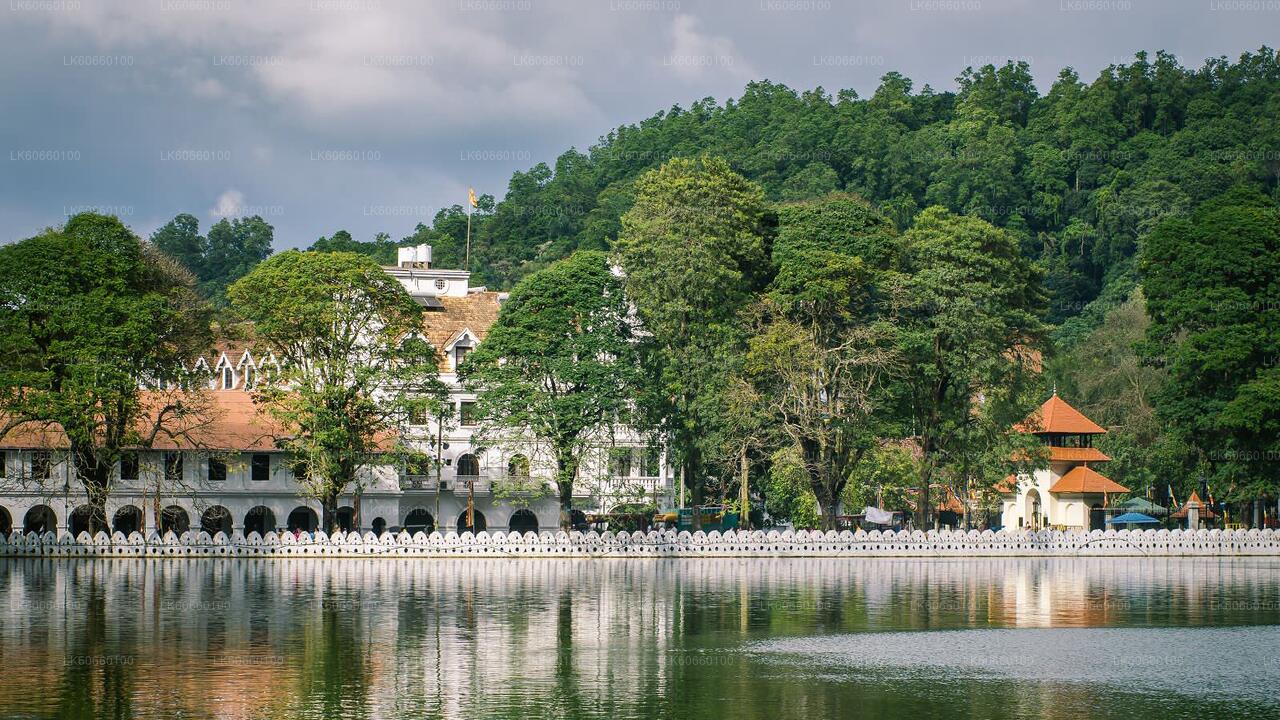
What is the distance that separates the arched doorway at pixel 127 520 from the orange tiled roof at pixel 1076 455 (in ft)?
178

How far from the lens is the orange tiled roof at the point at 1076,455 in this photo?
94.8m

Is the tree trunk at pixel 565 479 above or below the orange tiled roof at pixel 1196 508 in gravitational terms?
above

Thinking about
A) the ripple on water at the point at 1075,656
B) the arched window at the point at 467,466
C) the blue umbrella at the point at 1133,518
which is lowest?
the ripple on water at the point at 1075,656

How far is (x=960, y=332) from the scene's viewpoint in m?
73.8

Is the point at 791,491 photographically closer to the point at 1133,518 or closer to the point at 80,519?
the point at 1133,518

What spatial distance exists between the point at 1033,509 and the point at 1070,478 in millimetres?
5214

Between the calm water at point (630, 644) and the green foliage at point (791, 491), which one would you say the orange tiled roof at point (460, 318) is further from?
the calm water at point (630, 644)

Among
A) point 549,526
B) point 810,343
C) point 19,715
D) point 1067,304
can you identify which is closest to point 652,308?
point 810,343

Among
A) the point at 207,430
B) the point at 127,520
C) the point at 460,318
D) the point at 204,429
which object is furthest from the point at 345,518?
the point at 460,318

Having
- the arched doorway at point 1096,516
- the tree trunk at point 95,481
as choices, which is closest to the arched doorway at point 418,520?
the tree trunk at point 95,481

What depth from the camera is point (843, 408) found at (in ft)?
242

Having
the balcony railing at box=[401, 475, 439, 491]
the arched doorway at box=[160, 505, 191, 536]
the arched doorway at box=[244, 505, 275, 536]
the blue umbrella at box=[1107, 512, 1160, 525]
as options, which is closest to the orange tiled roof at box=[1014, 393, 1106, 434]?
the blue umbrella at box=[1107, 512, 1160, 525]

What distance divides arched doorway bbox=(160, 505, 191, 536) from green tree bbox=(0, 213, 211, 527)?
6099mm

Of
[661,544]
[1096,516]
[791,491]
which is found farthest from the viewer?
[1096,516]
